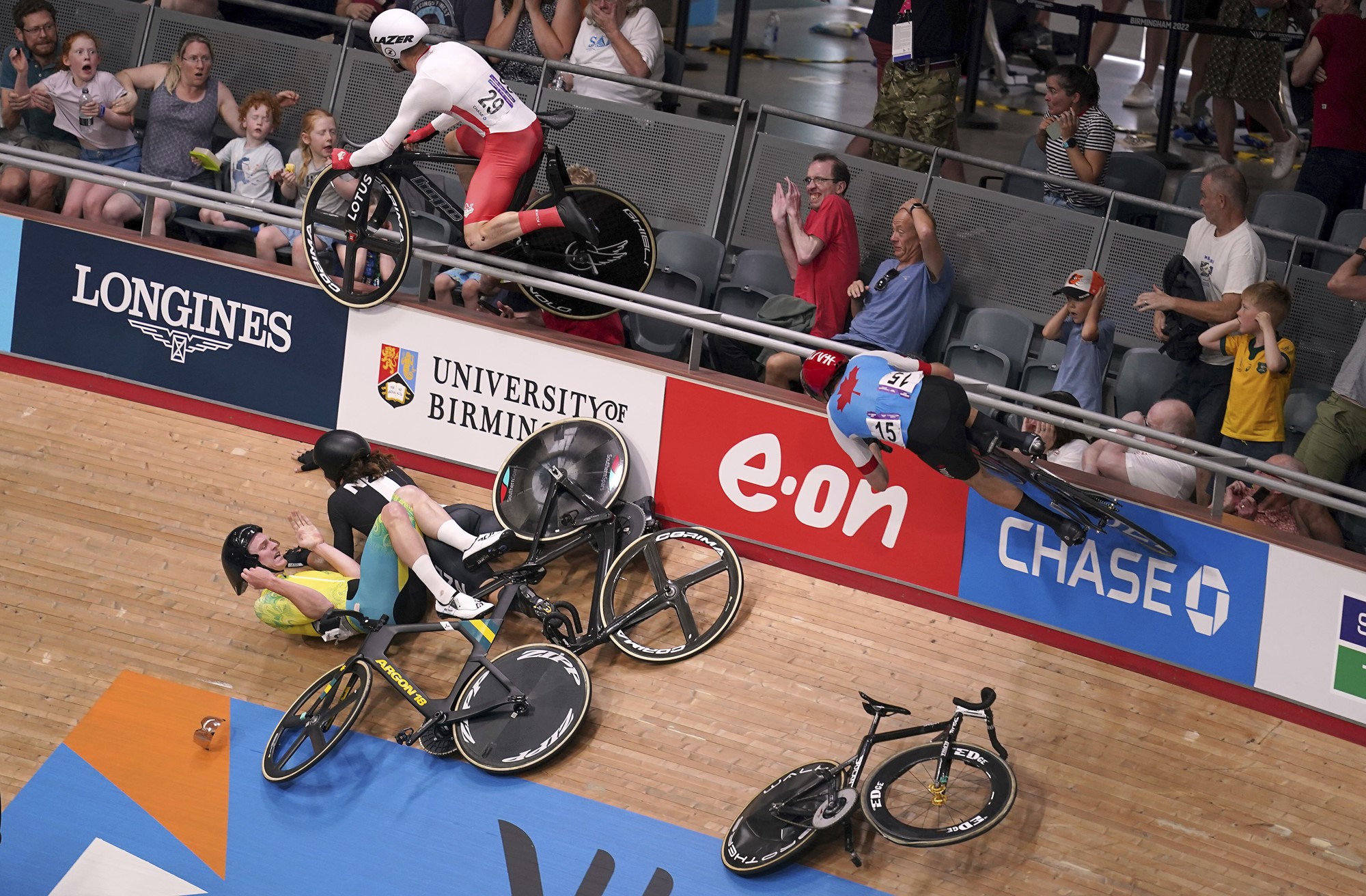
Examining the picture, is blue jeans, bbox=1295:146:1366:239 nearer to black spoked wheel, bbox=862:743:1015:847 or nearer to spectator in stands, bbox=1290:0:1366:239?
spectator in stands, bbox=1290:0:1366:239

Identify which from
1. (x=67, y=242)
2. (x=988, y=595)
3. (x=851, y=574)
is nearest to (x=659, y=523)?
(x=851, y=574)

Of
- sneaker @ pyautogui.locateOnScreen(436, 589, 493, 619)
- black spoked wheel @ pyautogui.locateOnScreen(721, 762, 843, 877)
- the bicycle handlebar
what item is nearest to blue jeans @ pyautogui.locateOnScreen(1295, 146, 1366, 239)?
the bicycle handlebar

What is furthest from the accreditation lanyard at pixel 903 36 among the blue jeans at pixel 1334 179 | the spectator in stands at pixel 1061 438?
the spectator in stands at pixel 1061 438

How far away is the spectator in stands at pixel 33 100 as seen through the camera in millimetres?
8945

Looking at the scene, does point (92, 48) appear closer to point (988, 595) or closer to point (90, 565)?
point (90, 565)

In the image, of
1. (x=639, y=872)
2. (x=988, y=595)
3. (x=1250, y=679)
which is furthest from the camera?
(x=988, y=595)

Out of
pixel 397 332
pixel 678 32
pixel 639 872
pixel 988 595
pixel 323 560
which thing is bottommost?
pixel 639 872

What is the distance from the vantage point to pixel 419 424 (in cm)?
802

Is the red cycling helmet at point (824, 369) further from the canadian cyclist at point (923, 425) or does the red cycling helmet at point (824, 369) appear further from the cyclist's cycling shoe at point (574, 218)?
the cyclist's cycling shoe at point (574, 218)

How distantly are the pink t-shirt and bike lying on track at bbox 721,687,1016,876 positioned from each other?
619 centimetres

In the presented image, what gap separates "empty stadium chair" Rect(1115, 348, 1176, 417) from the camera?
772 centimetres

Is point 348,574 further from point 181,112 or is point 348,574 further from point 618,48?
point 618,48

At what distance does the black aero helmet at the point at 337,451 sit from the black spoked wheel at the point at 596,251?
1.26 metres

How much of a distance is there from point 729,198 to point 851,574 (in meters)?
2.74
